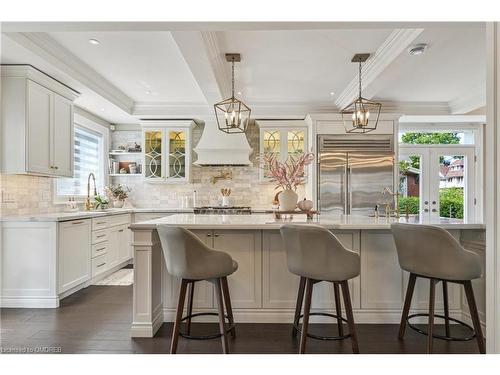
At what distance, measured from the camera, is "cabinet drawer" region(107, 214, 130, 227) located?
4906mm

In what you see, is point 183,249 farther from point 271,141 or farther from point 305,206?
point 271,141

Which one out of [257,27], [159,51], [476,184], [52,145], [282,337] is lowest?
[282,337]

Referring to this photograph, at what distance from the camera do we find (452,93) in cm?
494

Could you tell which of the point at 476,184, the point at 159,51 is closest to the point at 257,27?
the point at 159,51

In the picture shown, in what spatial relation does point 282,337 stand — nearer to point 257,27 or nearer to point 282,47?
point 257,27

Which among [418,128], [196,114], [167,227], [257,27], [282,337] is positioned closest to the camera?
[257,27]

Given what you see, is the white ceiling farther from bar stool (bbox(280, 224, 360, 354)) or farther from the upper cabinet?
bar stool (bbox(280, 224, 360, 354))

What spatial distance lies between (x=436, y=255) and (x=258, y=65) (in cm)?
272

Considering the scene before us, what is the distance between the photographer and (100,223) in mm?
4527

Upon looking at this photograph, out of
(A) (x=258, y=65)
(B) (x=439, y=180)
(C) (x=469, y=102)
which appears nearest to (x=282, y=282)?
(A) (x=258, y=65)

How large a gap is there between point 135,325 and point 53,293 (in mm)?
1360

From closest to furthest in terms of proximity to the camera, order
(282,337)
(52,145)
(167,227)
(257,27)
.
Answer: (257,27) → (167,227) → (282,337) → (52,145)

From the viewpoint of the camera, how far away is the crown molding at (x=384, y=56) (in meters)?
2.95

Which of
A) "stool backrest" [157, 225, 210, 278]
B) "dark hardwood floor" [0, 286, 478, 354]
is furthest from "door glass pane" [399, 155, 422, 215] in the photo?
"stool backrest" [157, 225, 210, 278]
